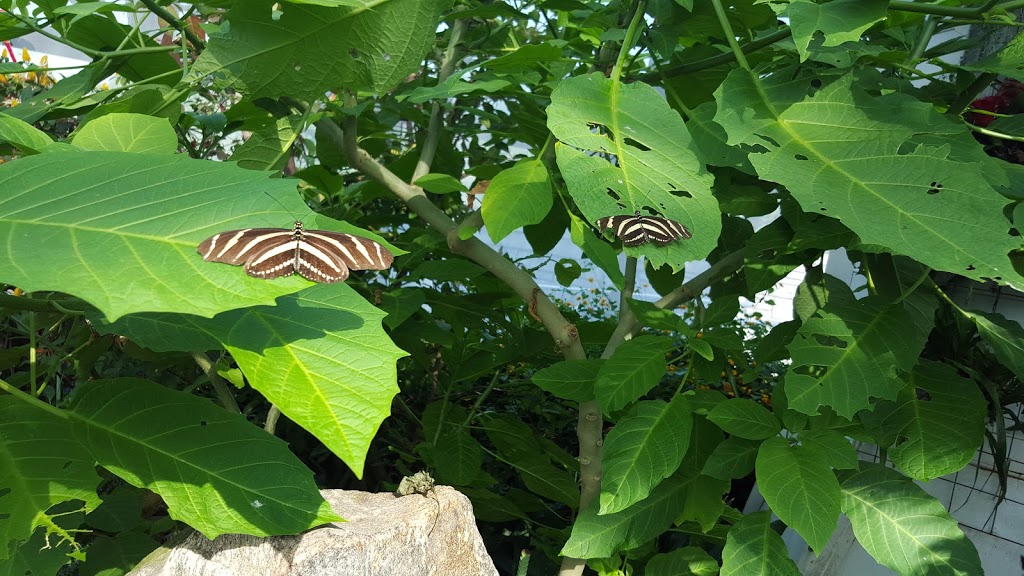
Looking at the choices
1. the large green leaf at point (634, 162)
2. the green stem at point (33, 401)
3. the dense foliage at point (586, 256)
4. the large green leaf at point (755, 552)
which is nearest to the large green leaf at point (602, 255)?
the dense foliage at point (586, 256)

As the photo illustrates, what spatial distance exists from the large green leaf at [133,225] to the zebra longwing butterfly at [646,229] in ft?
1.42

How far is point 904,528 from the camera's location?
1345 mm

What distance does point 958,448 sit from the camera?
1335 mm

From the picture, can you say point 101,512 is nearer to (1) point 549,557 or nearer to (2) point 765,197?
(1) point 549,557

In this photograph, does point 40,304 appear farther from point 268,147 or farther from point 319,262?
point 319,262

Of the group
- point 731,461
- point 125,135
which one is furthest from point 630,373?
point 125,135

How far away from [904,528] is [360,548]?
0.91m

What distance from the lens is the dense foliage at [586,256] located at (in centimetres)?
79

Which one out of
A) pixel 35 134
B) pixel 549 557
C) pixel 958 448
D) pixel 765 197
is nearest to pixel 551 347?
pixel 549 557

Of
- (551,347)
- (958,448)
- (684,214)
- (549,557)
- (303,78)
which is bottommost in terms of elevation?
(549,557)

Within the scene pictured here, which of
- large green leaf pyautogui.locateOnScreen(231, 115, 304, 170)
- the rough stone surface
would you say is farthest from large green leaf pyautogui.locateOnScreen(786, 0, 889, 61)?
the rough stone surface

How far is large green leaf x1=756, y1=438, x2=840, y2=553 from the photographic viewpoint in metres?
1.23

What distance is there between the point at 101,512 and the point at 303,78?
0.92 meters

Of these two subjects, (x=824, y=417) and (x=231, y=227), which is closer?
(x=231, y=227)
